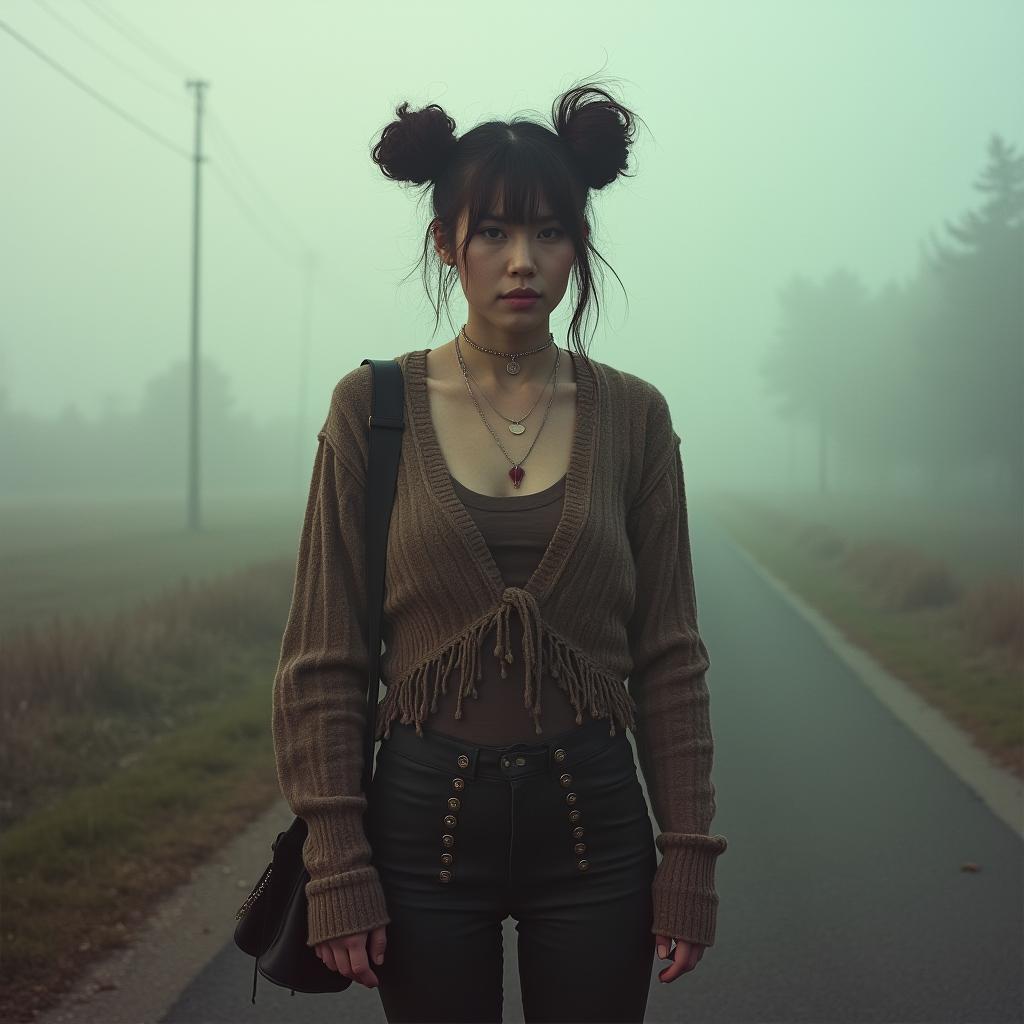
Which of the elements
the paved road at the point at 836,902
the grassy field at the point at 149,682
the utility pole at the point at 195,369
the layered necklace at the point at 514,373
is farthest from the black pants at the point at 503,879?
the utility pole at the point at 195,369

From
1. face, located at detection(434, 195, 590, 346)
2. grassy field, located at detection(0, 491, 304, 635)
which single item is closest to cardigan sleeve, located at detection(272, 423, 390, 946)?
face, located at detection(434, 195, 590, 346)

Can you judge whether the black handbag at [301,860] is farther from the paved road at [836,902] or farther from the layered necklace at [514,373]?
the paved road at [836,902]

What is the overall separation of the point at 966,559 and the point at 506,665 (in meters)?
14.8

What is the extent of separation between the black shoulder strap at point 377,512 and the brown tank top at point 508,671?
127 mm

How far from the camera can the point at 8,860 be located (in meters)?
5.45

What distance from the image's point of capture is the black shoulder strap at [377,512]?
2.25m

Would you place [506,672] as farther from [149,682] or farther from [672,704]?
[149,682]

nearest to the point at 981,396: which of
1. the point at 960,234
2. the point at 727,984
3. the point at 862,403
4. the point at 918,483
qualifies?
the point at 918,483

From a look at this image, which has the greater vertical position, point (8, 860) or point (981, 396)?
point (981, 396)

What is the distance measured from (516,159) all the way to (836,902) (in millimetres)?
3709

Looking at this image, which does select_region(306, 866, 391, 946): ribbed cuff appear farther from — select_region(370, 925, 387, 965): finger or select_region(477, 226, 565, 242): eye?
select_region(477, 226, 565, 242): eye

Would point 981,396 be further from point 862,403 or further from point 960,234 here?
point 862,403

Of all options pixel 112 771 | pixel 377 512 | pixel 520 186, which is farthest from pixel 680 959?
pixel 112 771

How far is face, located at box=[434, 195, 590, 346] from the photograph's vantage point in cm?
229
